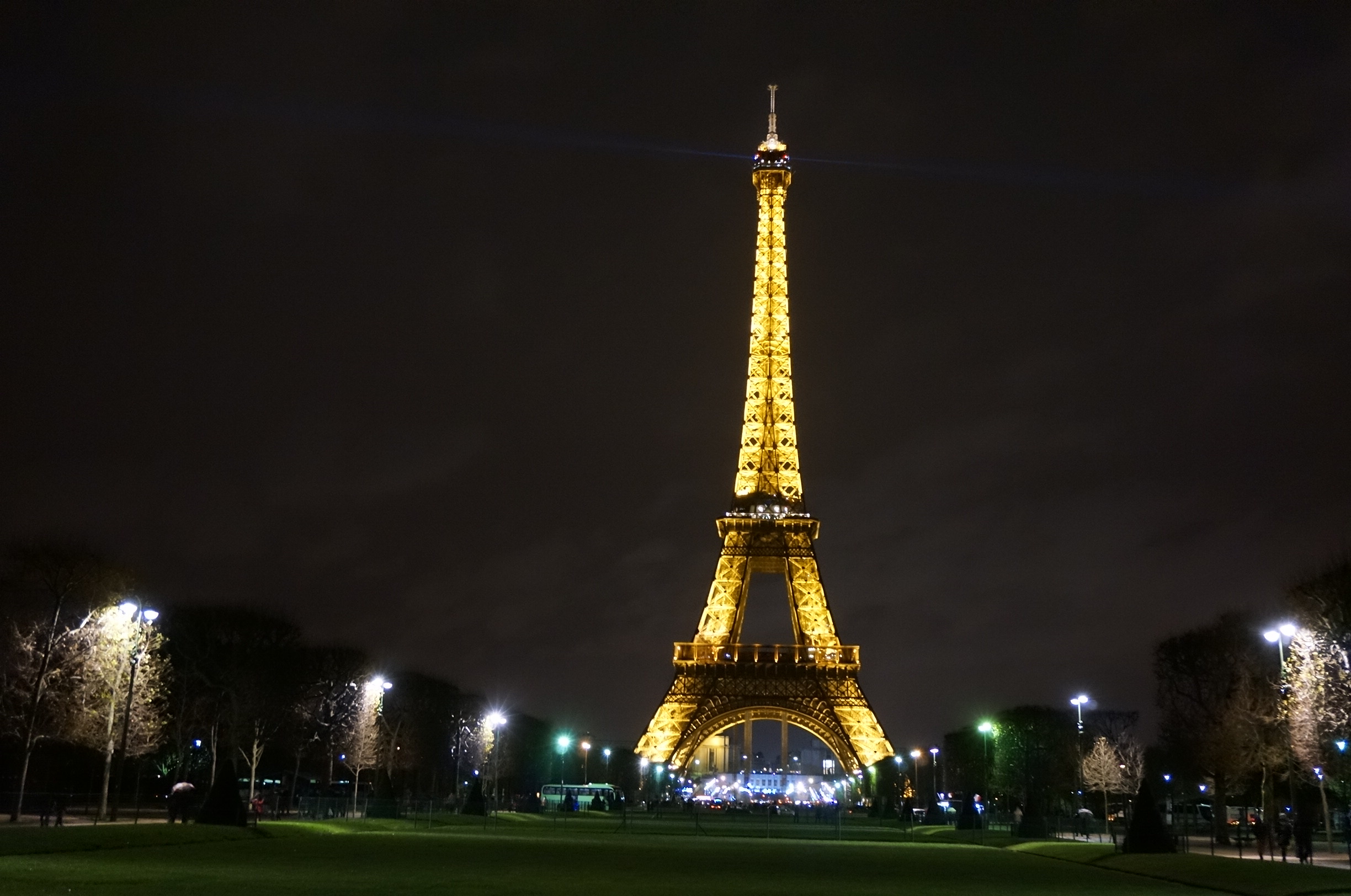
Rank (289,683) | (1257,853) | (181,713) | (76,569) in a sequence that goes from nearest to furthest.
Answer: (1257,853) → (76,569) → (181,713) → (289,683)

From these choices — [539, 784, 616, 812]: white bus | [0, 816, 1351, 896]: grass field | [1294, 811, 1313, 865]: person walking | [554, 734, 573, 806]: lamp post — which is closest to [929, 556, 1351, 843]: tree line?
[1294, 811, 1313, 865]: person walking

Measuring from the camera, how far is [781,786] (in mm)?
193000

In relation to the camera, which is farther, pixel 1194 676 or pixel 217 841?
pixel 1194 676

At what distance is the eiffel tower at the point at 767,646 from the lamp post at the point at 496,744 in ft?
31.7

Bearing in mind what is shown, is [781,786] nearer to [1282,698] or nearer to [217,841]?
[1282,698]

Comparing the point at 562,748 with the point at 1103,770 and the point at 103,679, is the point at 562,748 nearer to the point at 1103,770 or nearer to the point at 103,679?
the point at 1103,770

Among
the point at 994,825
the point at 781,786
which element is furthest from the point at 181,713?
the point at 781,786

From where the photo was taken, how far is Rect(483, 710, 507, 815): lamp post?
77.7 meters

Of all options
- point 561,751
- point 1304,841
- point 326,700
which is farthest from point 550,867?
point 561,751

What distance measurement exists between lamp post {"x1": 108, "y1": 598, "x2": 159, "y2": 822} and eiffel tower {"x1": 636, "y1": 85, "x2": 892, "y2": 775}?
41791 millimetres

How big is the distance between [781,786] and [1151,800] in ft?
516

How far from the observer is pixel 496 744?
8181cm

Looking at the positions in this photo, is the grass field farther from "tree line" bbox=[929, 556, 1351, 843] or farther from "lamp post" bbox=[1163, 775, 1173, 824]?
"lamp post" bbox=[1163, 775, 1173, 824]

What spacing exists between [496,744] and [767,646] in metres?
20.2
